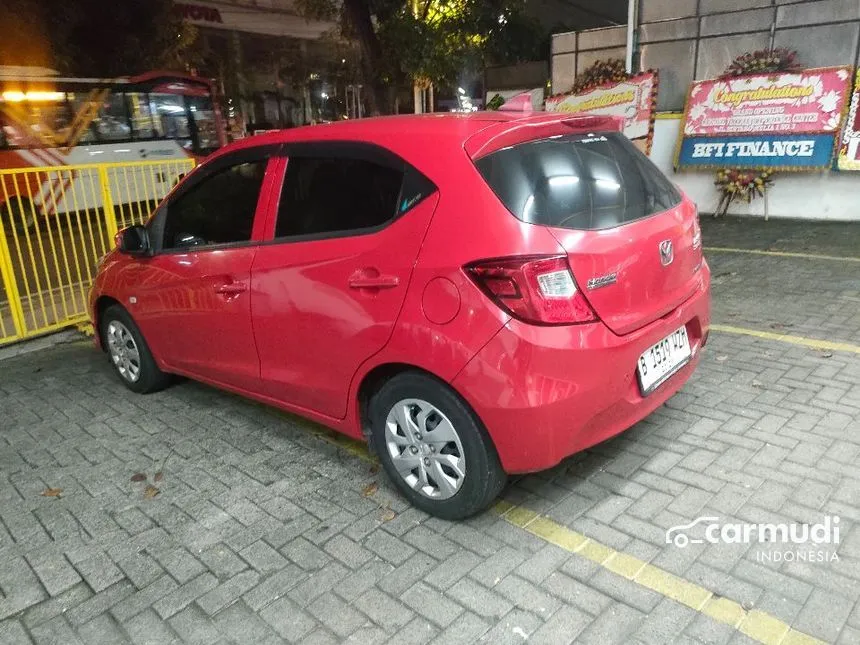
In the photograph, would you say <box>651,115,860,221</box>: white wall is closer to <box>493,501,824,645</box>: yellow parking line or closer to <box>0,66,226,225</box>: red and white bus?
<box>493,501,824,645</box>: yellow parking line

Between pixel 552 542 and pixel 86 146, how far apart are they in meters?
14.3

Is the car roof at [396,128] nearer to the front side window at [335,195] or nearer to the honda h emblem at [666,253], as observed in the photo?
the front side window at [335,195]

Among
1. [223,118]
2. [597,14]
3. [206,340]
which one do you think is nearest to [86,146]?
[223,118]

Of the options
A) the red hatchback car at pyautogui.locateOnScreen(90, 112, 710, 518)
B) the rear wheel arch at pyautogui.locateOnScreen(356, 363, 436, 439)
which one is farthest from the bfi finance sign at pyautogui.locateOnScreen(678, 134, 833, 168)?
the rear wheel arch at pyautogui.locateOnScreen(356, 363, 436, 439)

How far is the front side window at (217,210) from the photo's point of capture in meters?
3.39

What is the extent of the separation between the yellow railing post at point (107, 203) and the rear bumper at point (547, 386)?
489 cm

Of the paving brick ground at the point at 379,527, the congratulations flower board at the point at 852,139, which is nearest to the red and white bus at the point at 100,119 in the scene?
the paving brick ground at the point at 379,527

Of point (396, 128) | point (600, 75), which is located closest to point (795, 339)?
point (396, 128)

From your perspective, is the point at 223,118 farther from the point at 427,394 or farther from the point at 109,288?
the point at 427,394

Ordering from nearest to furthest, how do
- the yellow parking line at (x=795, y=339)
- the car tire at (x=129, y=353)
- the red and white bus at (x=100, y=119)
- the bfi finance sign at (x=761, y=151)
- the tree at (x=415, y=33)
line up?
the car tire at (x=129, y=353), the yellow parking line at (x=795, y=339), the bfi finance sign at (x=761, y=151), the tree at (x=415, y=33), the red and white bus at (x=100, y=119)

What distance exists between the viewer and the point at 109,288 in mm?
4363

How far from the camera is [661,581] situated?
2.40 m

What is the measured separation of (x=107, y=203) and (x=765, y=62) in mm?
9177

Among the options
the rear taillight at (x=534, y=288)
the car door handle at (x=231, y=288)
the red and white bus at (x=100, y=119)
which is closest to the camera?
the rear taillight at (x=534, y=288)
